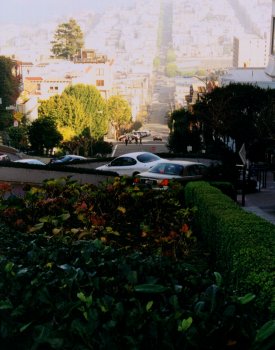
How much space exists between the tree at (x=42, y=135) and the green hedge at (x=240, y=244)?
55.5 m

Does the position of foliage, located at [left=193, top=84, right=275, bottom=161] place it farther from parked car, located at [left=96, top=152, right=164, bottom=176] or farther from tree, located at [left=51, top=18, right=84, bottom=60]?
tree, located at [left=51, top=18, right=84, bottom=60]

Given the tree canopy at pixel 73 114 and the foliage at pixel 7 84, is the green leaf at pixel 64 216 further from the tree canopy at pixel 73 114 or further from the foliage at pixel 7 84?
the foliage at pixel 7 84

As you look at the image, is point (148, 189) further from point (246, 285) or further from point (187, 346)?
point (187, 346)

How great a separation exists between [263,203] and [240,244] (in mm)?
11948

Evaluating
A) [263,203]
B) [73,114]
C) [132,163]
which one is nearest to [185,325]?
[263,203]

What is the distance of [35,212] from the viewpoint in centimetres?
1102

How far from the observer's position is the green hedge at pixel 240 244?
6.21 meters

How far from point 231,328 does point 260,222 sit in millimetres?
4143

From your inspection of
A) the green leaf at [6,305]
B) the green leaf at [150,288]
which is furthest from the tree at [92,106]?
A: the green leaf at [150,288]

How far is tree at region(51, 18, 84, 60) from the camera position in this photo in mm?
171000

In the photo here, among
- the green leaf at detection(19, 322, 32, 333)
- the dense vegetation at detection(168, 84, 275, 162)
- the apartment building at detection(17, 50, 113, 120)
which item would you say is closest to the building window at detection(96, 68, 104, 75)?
the apartment building at detection(17, 50, 113, 120)

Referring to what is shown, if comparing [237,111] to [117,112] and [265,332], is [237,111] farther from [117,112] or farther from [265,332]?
[117,112]

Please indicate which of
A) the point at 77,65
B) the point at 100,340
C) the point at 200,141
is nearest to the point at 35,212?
the point at 100,340

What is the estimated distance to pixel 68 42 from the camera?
172 m
